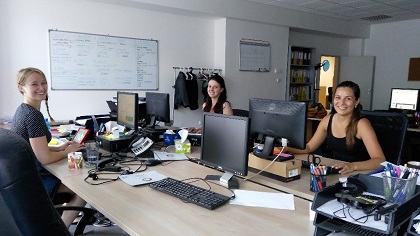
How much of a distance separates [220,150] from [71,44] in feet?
11.1

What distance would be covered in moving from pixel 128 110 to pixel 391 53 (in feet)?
22.5

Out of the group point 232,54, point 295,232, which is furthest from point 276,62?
point 295,232

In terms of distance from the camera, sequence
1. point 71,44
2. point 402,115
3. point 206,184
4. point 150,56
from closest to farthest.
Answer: point 206,184 < point 402,115 < point 71,44 < point 150,56

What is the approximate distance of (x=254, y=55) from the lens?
5871 millimetres

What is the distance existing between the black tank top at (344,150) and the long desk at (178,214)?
0.96m

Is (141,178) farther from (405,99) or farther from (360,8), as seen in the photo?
(360,8)

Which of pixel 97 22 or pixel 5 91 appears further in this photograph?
pixel 97 22

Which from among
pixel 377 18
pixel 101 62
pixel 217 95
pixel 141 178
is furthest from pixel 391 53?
pixel 141 178

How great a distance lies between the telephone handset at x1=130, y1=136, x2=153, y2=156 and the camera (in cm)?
238

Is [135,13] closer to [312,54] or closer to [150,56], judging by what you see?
[150,56]

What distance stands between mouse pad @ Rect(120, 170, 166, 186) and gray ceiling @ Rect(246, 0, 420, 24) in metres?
4.47

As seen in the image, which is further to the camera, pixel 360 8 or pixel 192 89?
pixel 360 8

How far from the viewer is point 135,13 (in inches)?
189

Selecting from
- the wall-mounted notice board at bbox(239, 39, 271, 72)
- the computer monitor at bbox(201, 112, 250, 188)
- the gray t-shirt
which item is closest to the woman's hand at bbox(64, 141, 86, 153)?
the gray t-shirt
